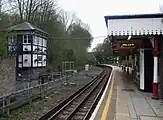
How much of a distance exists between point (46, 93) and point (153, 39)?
319 inches

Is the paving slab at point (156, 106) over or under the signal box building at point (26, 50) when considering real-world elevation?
under

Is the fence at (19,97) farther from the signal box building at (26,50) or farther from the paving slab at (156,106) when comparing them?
the signal box building at (26,50)

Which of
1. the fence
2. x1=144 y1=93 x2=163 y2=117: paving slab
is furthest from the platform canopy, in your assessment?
the fence

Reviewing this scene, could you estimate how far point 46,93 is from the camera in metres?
17.0

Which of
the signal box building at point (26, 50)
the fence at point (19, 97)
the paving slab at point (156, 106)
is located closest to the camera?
the paving slab at point (156, 106)

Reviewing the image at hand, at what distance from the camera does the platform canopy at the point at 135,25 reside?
11.6 metres

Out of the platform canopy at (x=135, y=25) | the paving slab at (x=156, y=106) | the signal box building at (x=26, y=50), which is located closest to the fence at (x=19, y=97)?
the platform canopy at (x=135, y=25)

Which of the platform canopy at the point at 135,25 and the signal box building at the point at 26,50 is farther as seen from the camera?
the signal box building at the point at 26,50

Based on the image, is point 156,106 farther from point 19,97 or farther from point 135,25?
point 19,97

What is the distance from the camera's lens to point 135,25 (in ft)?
38.7

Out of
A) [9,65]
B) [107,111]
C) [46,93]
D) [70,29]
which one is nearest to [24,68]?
[46,93]

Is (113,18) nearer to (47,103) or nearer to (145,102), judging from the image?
(145,102)

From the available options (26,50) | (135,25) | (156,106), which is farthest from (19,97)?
(26,50)

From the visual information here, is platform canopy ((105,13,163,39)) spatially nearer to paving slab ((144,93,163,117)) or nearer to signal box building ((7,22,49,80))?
paving slab ((144,93,163,117))
